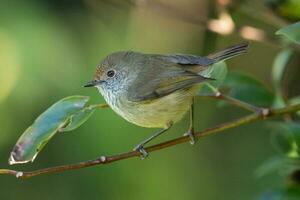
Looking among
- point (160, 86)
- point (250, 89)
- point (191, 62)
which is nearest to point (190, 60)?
point (191, 62)

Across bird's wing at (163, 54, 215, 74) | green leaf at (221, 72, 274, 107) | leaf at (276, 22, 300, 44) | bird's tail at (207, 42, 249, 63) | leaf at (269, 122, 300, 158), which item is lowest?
leaf at (269, 122, 300, 158)

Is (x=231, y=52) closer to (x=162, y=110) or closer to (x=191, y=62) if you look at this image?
(x=191, y=62)

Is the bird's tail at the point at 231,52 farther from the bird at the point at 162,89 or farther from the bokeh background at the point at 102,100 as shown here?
the bokeh background at the point at 102,100

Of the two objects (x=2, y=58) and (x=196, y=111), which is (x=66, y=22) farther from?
(x=196, y=111)

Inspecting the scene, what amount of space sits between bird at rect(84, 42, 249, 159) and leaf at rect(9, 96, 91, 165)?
36 cm

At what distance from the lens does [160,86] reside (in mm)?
3154

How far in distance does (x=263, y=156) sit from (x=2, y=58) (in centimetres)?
183

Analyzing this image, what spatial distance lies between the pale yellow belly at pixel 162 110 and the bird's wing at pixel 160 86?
0.03 m

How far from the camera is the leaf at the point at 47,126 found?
2.55 m

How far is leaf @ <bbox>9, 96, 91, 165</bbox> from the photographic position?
2549mm

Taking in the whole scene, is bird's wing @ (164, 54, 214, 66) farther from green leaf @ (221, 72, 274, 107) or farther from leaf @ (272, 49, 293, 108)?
leaf @ (272, 49, 293, 108)

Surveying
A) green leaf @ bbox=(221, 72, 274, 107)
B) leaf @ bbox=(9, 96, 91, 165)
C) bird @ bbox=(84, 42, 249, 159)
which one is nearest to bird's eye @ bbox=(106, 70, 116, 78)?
bird @ bbox=(84, 42, 249, 159)

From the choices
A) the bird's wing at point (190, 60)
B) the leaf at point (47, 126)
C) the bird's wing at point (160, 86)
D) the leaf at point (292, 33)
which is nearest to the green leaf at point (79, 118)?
the leaf at point (47, 126)

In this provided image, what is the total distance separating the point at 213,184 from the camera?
4.73m
